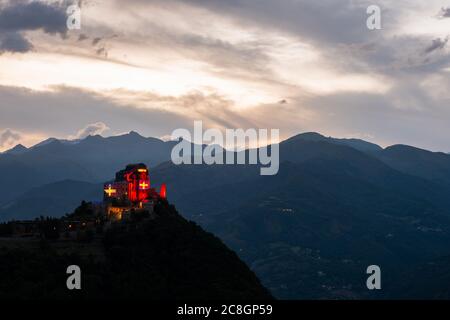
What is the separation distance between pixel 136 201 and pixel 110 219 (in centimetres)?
1200

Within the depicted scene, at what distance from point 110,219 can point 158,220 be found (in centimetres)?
1311

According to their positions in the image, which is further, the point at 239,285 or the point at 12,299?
the point at 239,285

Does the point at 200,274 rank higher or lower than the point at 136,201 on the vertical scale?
lower

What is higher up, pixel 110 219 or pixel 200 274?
pixel 110 219
